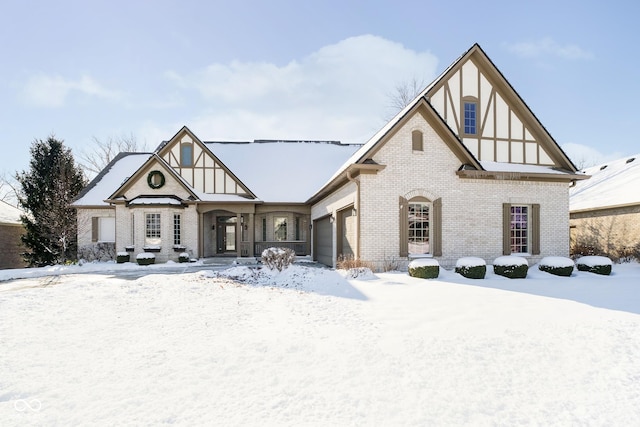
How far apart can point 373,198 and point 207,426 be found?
1108 cm

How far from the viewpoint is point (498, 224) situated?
594 inches

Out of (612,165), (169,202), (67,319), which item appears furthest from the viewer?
(612,165)

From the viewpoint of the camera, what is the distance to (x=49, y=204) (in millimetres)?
23047

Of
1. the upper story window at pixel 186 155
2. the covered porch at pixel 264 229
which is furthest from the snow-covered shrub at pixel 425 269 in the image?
the upper story window at pixel 186 155

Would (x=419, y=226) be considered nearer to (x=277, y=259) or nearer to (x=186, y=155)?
(x=277, y=259)

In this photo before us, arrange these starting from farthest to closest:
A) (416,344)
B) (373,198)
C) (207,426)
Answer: (373,198), (416,344), (207,426)

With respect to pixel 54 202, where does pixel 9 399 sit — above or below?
below

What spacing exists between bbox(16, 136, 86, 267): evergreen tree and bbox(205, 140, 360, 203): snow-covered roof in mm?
9773

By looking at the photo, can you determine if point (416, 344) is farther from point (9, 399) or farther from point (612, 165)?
point (612, 165)

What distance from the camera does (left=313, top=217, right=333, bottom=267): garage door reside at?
19.0 metres

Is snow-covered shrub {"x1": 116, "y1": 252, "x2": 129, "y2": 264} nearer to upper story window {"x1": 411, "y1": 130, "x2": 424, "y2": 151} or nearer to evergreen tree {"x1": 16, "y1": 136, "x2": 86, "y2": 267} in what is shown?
evergreen tree {"x1": 16, "y1": 136, "x2": 86, "y2": 267}

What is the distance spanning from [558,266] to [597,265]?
1.76 metres

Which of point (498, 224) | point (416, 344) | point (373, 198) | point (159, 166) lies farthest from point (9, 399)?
point (159, 166)

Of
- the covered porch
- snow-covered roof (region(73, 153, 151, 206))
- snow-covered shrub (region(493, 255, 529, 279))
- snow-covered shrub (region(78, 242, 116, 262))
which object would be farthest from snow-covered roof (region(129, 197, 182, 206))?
snow-covered shrub (region(493, 255, 529, 279))
